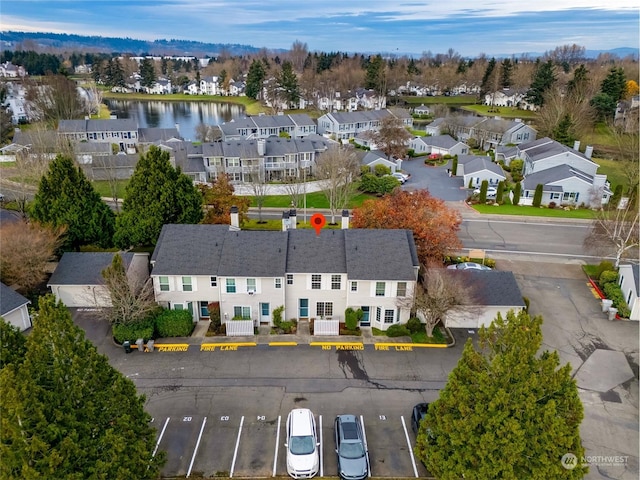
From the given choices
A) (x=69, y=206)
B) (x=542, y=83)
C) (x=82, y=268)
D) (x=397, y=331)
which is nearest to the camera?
(x=397, y=331)

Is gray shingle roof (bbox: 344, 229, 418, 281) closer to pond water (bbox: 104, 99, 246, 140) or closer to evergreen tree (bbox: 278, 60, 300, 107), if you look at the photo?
pond water (bbox: 104, 99, 246, 140)

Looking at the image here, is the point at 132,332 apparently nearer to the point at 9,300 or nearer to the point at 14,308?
the point at 14,308

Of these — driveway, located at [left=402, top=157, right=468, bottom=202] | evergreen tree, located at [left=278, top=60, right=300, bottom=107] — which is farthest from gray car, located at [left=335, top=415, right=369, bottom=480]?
evergreen tree, located at [left=278, top=60, right=300, bottom=107]

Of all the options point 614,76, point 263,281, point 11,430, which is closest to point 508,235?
point 263,281

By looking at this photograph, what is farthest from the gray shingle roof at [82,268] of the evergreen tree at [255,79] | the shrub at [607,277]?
the evergreen tree at [255,79]

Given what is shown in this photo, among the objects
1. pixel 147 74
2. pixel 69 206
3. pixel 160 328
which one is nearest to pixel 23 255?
pixel 69 206

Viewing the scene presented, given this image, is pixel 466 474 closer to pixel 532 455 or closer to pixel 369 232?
pixel 532 455

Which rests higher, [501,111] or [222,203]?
[501,111]
